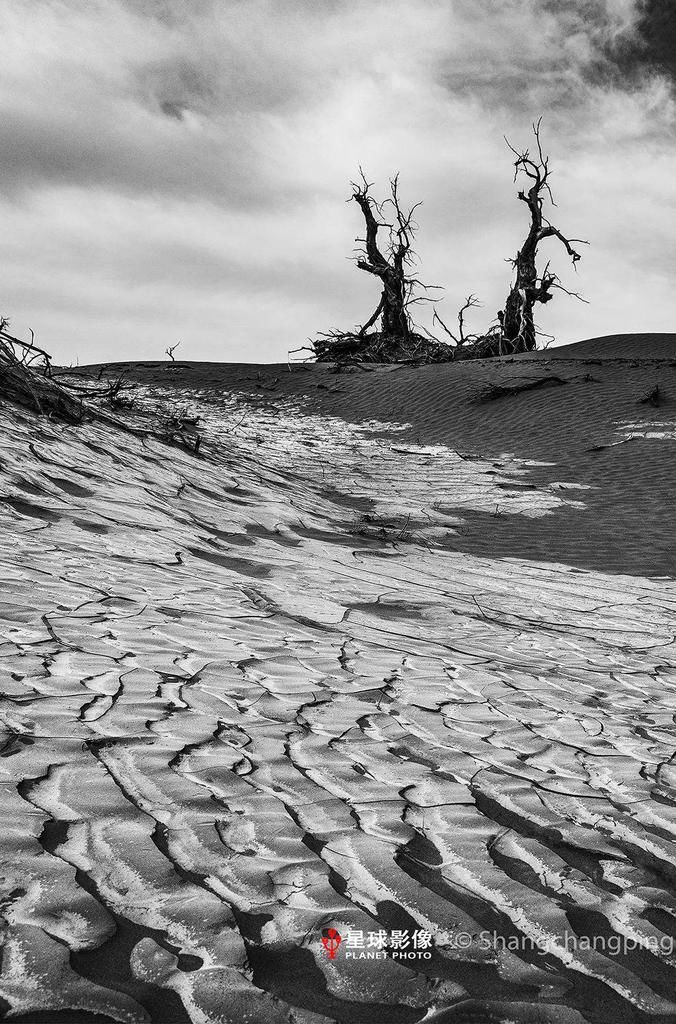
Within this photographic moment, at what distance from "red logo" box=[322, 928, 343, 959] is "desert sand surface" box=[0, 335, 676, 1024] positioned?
15 mm

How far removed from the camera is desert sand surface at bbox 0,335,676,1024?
140 cm

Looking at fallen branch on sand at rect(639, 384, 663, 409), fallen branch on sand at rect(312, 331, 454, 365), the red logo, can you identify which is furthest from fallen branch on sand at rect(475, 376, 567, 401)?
the red logo

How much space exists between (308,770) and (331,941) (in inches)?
27.4

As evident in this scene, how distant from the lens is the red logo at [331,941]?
1460mm

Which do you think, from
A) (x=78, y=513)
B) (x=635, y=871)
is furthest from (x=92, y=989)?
(x=78, y=513)

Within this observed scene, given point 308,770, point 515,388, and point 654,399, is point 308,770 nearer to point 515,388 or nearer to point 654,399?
point 654,399

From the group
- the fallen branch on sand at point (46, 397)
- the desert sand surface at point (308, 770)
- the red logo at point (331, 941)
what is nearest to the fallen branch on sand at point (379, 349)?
the fallen branch on sand at point (46, 397)

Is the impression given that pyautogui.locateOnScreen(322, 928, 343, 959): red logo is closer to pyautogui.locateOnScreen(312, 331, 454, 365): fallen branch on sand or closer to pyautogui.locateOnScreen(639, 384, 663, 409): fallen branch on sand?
pyautogui.locateOnScreen(639, 384, 663, 409): fallen branch on sand

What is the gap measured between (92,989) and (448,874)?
32.1 inches

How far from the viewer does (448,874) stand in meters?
1.77

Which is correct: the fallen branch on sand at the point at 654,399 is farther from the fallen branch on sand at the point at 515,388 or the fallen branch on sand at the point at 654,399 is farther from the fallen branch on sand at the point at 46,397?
the fallen branch on sand at the point at 46,397

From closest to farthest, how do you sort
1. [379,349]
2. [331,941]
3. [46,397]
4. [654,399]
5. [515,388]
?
1. [331,941]
2. [46,397]
3. [654,399]
4. [515,388]
5. [379,349]

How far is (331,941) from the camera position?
58.6 inches

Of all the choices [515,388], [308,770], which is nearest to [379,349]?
[515,388]
